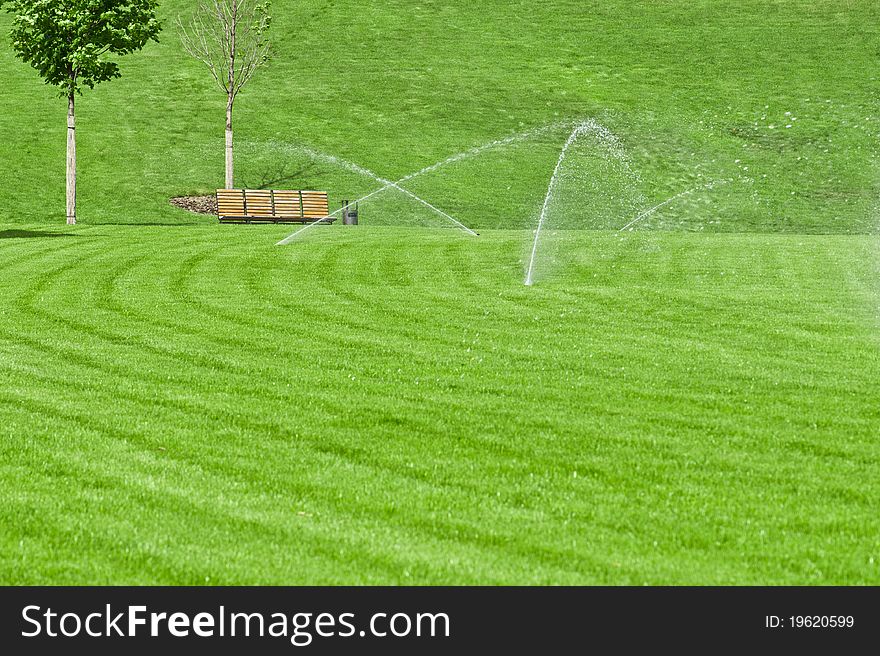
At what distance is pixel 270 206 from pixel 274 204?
0.21 m

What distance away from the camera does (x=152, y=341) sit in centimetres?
1427

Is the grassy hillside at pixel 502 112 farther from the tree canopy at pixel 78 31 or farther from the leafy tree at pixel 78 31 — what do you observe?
the tree canopy at pixel 78 31

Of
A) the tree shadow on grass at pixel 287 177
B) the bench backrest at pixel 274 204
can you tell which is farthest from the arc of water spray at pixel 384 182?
the bench backrest at pixel 274 204

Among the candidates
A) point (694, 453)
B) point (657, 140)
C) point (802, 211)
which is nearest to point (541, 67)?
point (657, 140)

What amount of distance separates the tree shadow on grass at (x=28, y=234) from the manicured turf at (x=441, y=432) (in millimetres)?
10422

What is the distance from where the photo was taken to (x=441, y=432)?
9.56m

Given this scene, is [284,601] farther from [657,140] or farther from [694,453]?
[657,140]

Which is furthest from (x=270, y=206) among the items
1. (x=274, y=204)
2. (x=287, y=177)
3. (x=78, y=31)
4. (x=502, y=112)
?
(x=502, y=112)

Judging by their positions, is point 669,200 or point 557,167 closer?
point 669,200

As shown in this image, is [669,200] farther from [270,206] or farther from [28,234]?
[28,234]

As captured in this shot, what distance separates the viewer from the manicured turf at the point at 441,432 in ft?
21.7

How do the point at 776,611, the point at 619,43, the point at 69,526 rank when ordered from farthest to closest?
the point at 619,43 → the point at 69,526 → the point at 776,611

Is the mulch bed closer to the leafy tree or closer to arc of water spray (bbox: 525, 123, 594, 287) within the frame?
the leafy tree

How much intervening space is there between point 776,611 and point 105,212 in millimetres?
43223
